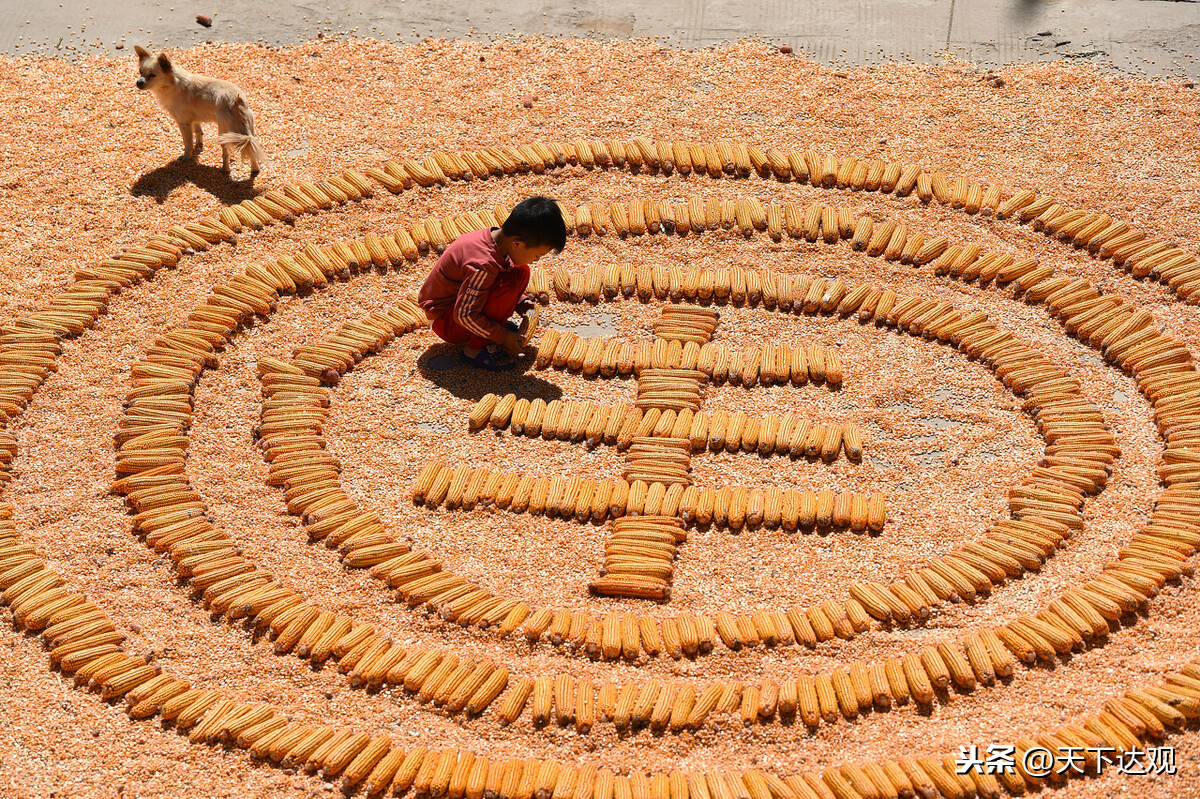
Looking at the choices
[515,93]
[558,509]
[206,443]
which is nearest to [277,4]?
[515,93]

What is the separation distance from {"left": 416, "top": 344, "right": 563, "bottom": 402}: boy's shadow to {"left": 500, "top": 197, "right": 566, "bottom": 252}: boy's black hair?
4.24 feet

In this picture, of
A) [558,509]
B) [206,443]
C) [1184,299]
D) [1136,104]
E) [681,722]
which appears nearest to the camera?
[681,722]

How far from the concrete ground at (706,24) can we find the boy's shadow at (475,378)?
257 inches

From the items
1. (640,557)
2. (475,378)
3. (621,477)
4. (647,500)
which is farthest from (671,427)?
(475,378)

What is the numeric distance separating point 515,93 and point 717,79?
2.48 metres

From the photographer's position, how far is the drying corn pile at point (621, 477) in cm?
694

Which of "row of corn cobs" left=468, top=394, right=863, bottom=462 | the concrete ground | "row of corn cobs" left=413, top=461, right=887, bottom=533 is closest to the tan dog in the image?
the concrete ground

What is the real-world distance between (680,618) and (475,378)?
10.6 feet

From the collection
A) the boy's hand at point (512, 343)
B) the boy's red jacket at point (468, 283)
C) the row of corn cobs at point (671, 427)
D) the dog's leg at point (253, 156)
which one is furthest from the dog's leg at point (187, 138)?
the row of corn cobs at point (671, 427)

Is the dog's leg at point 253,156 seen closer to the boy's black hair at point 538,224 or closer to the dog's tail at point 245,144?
the dog's tail at point 245,144

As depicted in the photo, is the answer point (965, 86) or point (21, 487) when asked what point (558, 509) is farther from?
point (965, 86)

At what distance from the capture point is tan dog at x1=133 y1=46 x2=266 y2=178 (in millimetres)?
11664

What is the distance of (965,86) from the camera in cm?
1359

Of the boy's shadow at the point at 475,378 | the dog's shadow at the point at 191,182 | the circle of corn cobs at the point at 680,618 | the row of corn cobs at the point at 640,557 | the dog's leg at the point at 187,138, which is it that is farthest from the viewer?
the dog's leg at the point at 187,138
